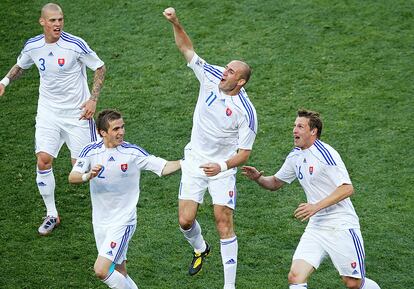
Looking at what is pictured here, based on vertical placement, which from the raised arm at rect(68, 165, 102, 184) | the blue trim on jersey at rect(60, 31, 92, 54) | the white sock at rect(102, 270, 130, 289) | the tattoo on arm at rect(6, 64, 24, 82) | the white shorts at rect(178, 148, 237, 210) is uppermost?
the blue trim on jersey at rect(60, 31, 92, 54)

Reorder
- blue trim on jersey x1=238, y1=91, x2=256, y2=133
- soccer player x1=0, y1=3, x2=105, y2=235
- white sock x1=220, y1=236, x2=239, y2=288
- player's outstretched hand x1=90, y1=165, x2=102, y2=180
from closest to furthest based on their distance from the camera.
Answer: player's outstretched hand x1=90, y1=165, x2=102, y2=180 → blue trim on jersey x1=238, y1=91, x2=256, y2=133 → white sock x1=220, y1=236, x2=239, y2=288 → soccer player x1=0, y1=3, x2=105, y2=235

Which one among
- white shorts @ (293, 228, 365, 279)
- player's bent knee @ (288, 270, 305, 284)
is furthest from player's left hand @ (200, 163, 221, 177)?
player's bent knee @ (288, 270, 305, 284)

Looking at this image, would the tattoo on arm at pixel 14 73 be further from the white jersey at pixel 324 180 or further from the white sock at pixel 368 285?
the white sock at pixel 368 285

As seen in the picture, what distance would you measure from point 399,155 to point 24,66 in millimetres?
5337

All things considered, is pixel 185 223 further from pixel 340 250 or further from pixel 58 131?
pixel 58 131

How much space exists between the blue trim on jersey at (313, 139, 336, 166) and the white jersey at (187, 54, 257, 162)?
0.79 m

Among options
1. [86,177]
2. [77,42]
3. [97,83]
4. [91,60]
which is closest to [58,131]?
[97,83]

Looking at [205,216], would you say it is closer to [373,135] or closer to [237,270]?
[237,270]

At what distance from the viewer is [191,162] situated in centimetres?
1141

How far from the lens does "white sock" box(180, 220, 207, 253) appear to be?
37.7 ft

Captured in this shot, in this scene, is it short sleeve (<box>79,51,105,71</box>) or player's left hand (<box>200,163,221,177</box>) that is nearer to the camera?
player's left hand (<box>200,163,221,177</box>)

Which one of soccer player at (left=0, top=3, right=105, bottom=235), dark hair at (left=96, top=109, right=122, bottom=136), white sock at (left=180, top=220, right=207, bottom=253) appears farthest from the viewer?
soccer player at (left=0, top=3, right=105, bottom=235)

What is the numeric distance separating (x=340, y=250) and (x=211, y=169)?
1.59 metres

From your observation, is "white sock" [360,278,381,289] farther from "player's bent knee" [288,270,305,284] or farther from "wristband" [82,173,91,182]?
"wristband" [82,173,91,182]
